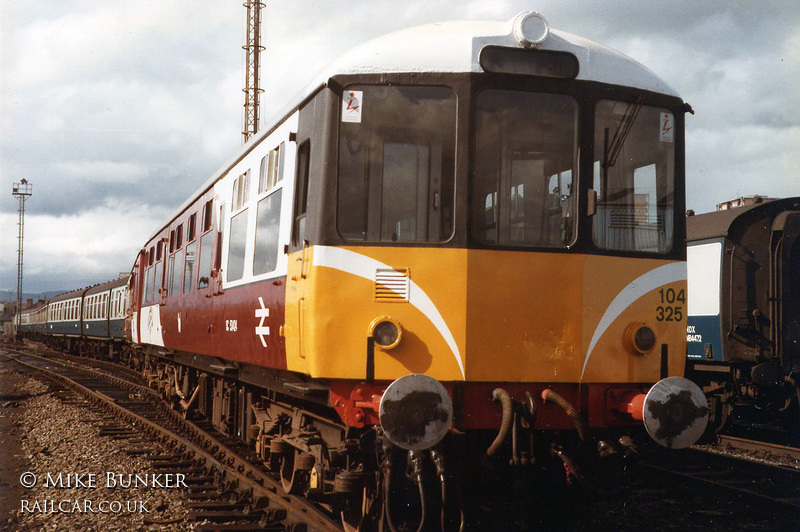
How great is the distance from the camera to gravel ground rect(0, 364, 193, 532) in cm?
625

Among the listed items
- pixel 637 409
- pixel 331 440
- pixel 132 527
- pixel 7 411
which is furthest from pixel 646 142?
pixel 7 411

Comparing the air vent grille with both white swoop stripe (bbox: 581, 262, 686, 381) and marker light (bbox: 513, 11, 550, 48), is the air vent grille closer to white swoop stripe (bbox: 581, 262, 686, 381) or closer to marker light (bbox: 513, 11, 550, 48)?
white swoop stripe (bbox: 581, 262, 686, 381)

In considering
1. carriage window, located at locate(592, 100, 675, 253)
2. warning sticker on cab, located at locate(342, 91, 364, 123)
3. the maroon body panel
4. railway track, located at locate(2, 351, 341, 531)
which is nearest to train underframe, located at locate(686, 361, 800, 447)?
carriage window, located at locate(592, 100, 675, 253)

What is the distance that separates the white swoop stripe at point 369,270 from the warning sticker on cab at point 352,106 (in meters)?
0.80

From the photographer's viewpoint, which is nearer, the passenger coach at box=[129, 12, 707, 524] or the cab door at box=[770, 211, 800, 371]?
the passenger coach at box=[129, 12, 707, 524]

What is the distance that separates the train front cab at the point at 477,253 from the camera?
14.3 ft

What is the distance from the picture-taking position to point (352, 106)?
451 centimetres

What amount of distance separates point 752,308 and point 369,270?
8257 mm

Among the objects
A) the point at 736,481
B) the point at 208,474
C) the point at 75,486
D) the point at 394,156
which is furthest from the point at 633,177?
the point at 75,486

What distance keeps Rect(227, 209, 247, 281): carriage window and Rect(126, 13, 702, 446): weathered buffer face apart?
6.32 ft

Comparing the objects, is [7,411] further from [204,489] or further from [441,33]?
[441,33]

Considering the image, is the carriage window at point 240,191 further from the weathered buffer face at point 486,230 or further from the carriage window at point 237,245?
the weathered buffer face at point 486,230

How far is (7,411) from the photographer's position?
44.9 feet

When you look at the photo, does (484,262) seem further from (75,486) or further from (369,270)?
(75,486)
